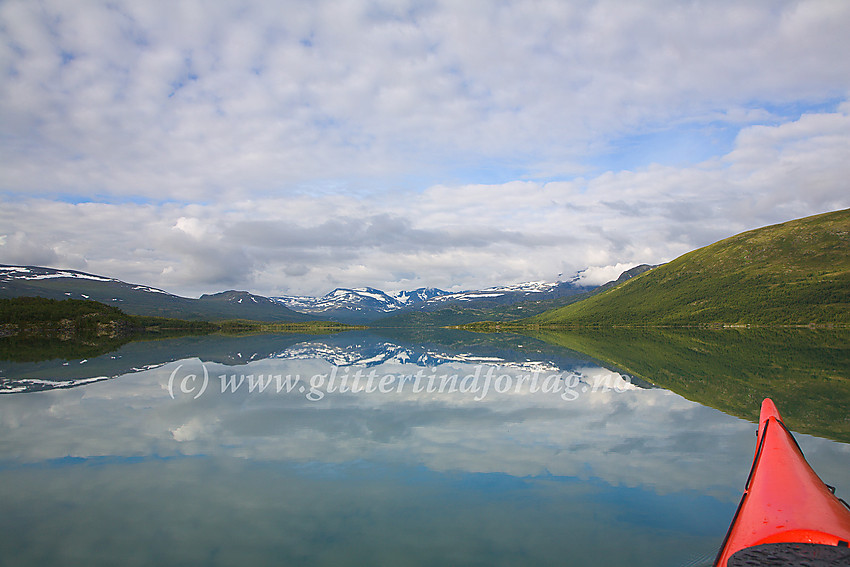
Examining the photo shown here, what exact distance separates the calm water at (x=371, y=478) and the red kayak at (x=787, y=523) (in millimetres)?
1495

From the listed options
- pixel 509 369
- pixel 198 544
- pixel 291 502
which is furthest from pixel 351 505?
pixel 509 369

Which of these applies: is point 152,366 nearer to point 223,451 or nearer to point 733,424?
point 223,451

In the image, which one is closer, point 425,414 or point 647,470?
point 647,470

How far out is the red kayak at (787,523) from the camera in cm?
632

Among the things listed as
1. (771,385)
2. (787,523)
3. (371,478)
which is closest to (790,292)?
(771,385)

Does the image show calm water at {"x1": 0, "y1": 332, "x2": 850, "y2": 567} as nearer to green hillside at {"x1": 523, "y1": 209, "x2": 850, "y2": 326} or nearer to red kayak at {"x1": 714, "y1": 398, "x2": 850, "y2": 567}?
red kayak at {"x1": 714, "y1": 398, "x2": 850, "y2": 567}

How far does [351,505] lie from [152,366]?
38.6 metres

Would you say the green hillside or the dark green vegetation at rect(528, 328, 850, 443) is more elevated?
the green hillside

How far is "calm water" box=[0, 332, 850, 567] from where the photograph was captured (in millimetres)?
8828

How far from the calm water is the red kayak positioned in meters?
1.49

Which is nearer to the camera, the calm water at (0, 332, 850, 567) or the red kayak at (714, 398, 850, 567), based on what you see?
the red kayak at (714, 398, 850, 567)

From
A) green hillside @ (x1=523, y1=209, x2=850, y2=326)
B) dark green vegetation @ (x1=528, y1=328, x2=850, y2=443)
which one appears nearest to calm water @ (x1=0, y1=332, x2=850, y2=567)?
dark green vegetation @ (x1=528, y1=328, x2=850, y2=443)

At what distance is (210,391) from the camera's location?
27703mm

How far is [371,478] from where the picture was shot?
12.7 meters
